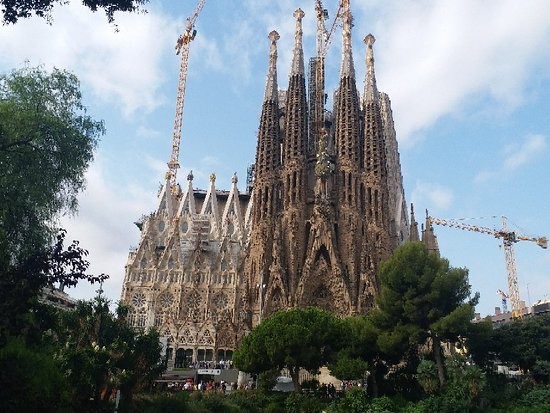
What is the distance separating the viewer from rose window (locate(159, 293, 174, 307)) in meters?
57.5

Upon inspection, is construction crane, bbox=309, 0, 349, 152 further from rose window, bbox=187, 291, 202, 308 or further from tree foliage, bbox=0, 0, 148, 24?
tree foliage, bbox=0, 0, 148, 24

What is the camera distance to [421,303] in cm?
2766

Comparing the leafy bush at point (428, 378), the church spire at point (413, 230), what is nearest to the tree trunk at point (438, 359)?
the leafy bush at point (428, 378)

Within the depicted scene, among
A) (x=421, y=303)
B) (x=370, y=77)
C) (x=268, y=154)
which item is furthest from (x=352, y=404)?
(x=370, y=77)

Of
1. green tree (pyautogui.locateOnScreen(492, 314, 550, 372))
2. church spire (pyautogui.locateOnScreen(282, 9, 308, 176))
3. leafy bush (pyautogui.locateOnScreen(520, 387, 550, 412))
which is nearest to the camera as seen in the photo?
leafy bush (pyautogui.locateOnScreen(520, 387, 550, 412))

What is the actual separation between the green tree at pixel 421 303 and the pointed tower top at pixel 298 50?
1354 inches

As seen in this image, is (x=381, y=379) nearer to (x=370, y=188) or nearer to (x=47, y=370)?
(x=47, y=370)

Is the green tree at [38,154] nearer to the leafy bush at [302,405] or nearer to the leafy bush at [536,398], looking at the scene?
the leafy bush at [302,405]

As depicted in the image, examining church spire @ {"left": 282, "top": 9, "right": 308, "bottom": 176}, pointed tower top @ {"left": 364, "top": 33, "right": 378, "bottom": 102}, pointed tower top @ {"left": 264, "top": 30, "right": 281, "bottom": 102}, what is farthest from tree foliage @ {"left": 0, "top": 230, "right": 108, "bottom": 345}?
pointed tower top @ {"left": 364, "top": 33, "right": 378, "bottom": 102}

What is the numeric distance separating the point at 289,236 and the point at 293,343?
24283 mm

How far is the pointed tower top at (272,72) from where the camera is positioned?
193 ft

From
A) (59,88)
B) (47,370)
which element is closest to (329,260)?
(59,88)

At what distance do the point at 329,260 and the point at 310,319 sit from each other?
20.4m

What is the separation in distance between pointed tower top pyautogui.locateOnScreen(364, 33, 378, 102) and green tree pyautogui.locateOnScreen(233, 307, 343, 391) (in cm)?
3535
